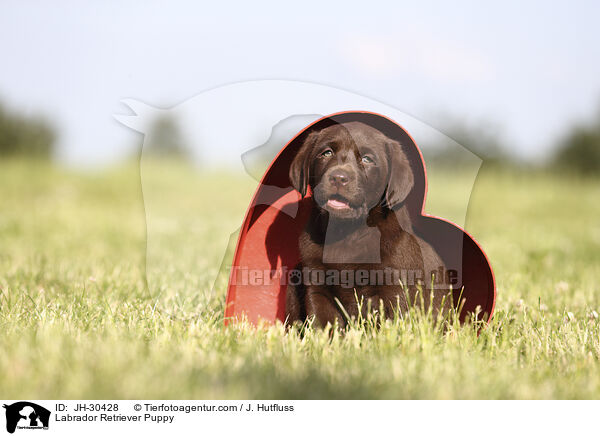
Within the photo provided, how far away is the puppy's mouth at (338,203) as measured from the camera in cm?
245

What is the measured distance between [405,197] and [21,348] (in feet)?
5.43

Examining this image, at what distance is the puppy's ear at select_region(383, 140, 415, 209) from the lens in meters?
2.40

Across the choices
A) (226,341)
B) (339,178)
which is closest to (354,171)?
(339,178)

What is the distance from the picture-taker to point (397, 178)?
2.42 metres

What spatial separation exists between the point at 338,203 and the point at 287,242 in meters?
0.63

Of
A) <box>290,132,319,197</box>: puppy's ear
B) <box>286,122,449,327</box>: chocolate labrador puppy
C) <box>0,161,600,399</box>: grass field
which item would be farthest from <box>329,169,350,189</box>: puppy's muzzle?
<box>0,161,600,399</box>: grass field

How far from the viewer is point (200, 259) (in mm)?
→ 4637

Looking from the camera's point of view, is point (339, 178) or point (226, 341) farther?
point (339, 178)

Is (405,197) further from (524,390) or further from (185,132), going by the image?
(185,132)
